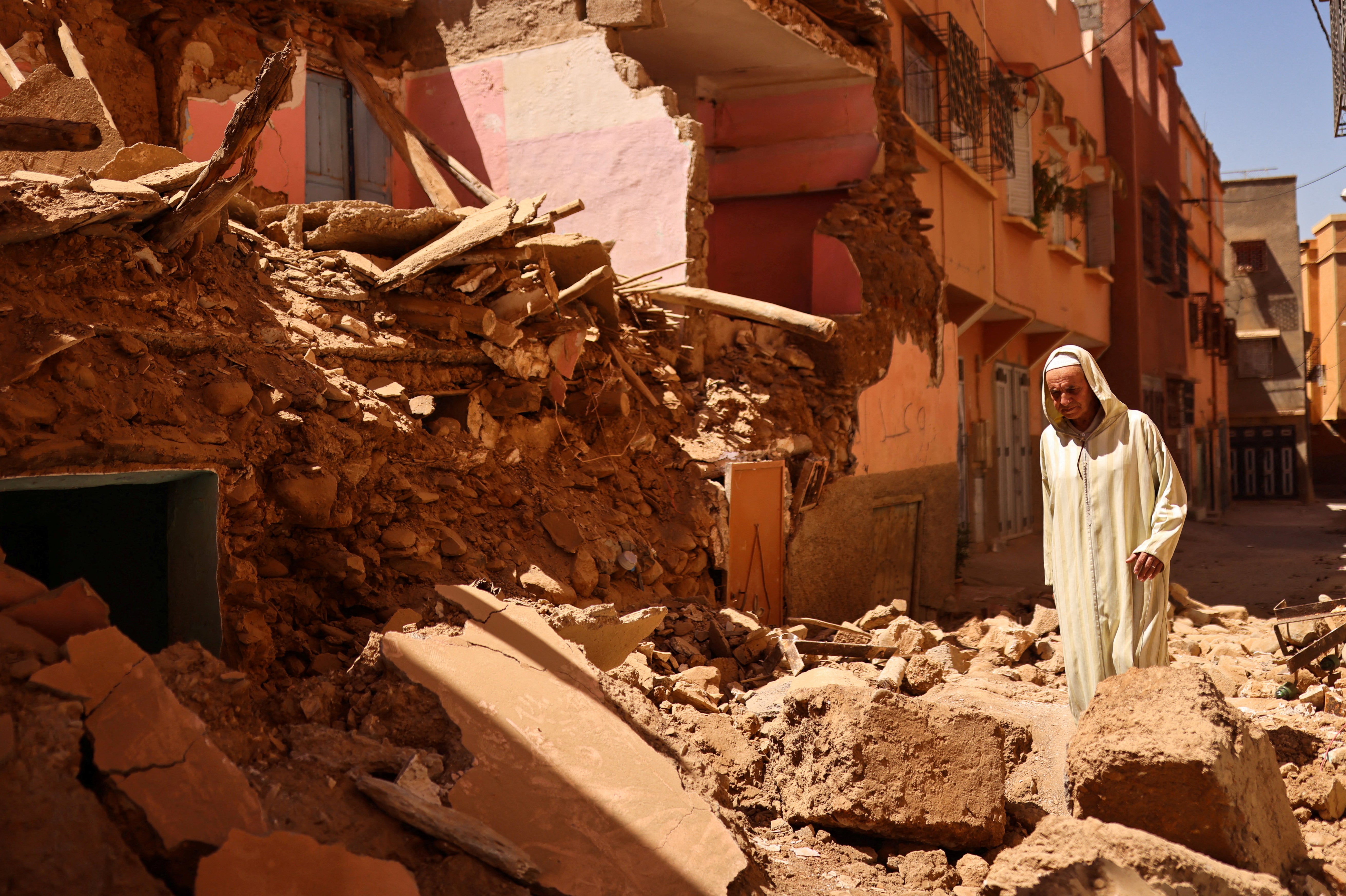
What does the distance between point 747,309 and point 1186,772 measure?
4659mm

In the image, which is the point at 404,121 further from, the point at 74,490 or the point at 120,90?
the point at 74,490

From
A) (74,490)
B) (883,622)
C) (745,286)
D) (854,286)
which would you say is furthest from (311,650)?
(745,286)

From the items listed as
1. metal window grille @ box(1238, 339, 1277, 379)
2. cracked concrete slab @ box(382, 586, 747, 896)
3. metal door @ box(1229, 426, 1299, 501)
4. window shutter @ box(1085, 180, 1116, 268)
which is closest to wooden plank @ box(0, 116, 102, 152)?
cracked concrete slab @ box(382, 586, 747, 896)

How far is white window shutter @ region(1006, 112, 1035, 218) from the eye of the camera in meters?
13.3

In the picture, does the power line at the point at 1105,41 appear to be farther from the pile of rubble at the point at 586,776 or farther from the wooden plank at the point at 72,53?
the pile of rubble at the point at 586,776

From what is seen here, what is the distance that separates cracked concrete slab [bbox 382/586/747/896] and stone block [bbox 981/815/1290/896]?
77cm

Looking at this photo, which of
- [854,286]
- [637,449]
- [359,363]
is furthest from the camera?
[854,286]

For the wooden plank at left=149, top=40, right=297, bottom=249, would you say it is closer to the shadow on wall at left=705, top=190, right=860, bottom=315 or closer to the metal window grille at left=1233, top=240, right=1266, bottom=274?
the shadow on wall at left=705, top=190, right=860, bottom=315

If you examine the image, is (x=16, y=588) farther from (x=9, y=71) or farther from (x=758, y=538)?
(x=758, y=538)

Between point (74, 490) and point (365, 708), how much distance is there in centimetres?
184

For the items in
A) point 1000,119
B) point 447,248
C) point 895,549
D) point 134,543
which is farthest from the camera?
point 1000,119

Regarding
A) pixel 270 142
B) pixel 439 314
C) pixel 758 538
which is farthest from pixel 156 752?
pixel 270 142

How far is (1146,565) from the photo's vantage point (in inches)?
154

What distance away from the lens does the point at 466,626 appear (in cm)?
379
